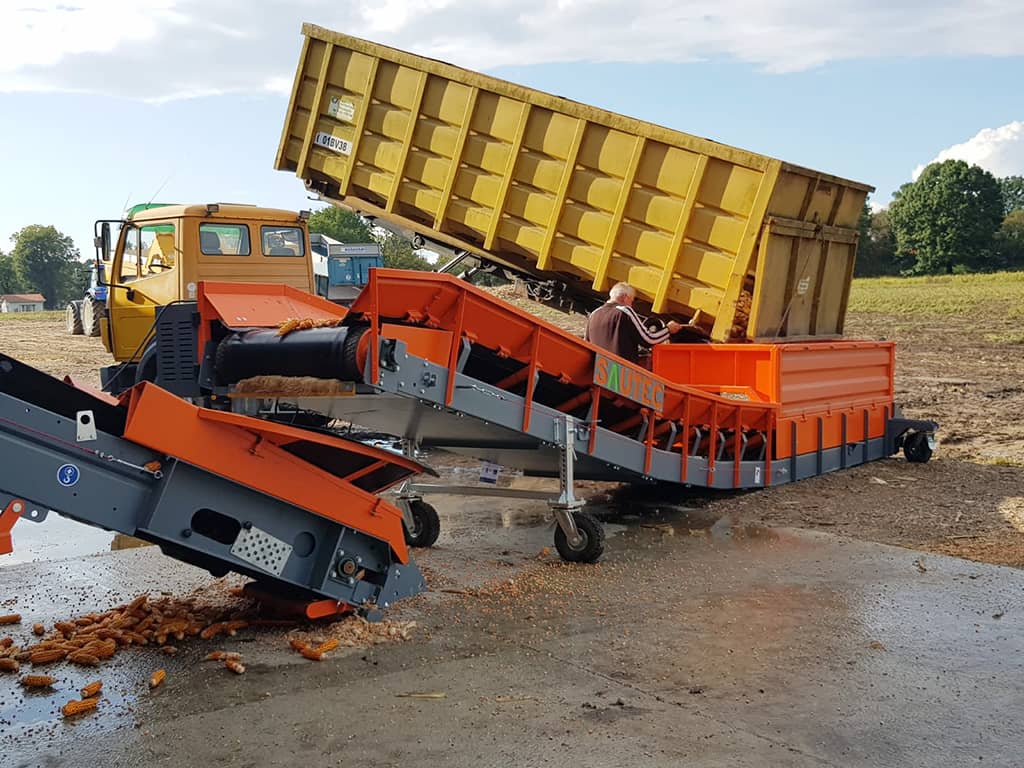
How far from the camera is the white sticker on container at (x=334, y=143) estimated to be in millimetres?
10727

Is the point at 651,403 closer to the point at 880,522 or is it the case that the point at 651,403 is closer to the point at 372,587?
the point at 880,522

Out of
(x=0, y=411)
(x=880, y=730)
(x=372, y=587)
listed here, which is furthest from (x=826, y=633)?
(x=0, y=411)

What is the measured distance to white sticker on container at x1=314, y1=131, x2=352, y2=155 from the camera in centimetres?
1073

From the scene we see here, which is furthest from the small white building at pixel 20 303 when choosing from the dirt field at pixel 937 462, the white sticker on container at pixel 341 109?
the white sticker on container at pixel 341 109

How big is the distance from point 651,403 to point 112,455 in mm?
3921

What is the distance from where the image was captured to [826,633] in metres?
5.46

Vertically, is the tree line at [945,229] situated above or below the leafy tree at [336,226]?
above

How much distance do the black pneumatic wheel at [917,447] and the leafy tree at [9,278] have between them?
114360 millimetres

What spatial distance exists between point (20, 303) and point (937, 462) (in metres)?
101

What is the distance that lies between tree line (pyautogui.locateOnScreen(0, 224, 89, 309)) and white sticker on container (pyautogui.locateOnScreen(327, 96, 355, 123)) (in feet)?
349

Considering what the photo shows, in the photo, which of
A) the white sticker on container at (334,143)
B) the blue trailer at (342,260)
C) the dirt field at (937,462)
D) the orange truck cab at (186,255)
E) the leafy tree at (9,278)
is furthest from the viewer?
the leafy tree at (9,278)

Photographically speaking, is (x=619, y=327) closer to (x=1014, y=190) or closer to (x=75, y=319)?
(x=75, y=319)

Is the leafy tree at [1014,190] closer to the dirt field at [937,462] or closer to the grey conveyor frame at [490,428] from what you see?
the dirt field at [937,462]

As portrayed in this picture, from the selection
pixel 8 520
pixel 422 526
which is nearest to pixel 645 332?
pixel 422 526
